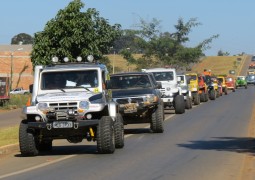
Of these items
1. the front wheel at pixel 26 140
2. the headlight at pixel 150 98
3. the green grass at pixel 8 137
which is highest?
the headlight at pixel 150 98

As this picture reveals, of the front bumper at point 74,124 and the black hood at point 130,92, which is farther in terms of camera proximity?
the black hood at point 130,92

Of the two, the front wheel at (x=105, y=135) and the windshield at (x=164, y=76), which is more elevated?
the windshield at (x=164, y=76)

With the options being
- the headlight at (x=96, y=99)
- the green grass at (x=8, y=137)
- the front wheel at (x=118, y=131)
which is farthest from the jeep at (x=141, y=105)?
the headlight at (x=96, y=99)

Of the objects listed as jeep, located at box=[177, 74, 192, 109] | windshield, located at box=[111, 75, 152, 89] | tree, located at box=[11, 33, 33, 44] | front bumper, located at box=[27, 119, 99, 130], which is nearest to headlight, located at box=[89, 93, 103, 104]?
front bumper, located at box=[27, 119, 99, 130]

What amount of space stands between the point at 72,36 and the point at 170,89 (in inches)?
211

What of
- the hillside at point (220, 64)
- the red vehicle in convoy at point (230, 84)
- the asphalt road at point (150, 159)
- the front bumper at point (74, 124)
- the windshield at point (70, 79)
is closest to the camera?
the asphalt road at point (150, 159)

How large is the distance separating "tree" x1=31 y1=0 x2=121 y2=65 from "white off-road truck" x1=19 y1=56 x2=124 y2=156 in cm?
1222

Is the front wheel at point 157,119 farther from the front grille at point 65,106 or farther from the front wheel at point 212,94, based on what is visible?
the front wheel at point 212,94

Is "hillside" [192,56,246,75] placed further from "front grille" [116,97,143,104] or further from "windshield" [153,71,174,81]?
"front grille" [116,97,143,104]

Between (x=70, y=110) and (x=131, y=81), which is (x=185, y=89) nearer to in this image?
(x=131, y=81)

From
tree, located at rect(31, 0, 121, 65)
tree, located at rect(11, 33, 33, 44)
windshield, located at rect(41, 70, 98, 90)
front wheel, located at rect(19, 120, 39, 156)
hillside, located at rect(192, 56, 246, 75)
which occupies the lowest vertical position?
front wheel, located at rect(19, 120, 39, 156)

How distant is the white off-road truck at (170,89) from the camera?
30375mm

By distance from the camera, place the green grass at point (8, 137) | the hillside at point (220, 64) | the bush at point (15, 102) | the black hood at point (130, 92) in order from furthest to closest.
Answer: the hillside at point (220, 64) < the bush at point (15, 102) < the black hood at point (130, 92) < the green grass at point (8, 137)

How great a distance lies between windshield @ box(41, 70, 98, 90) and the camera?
15.5 meters
